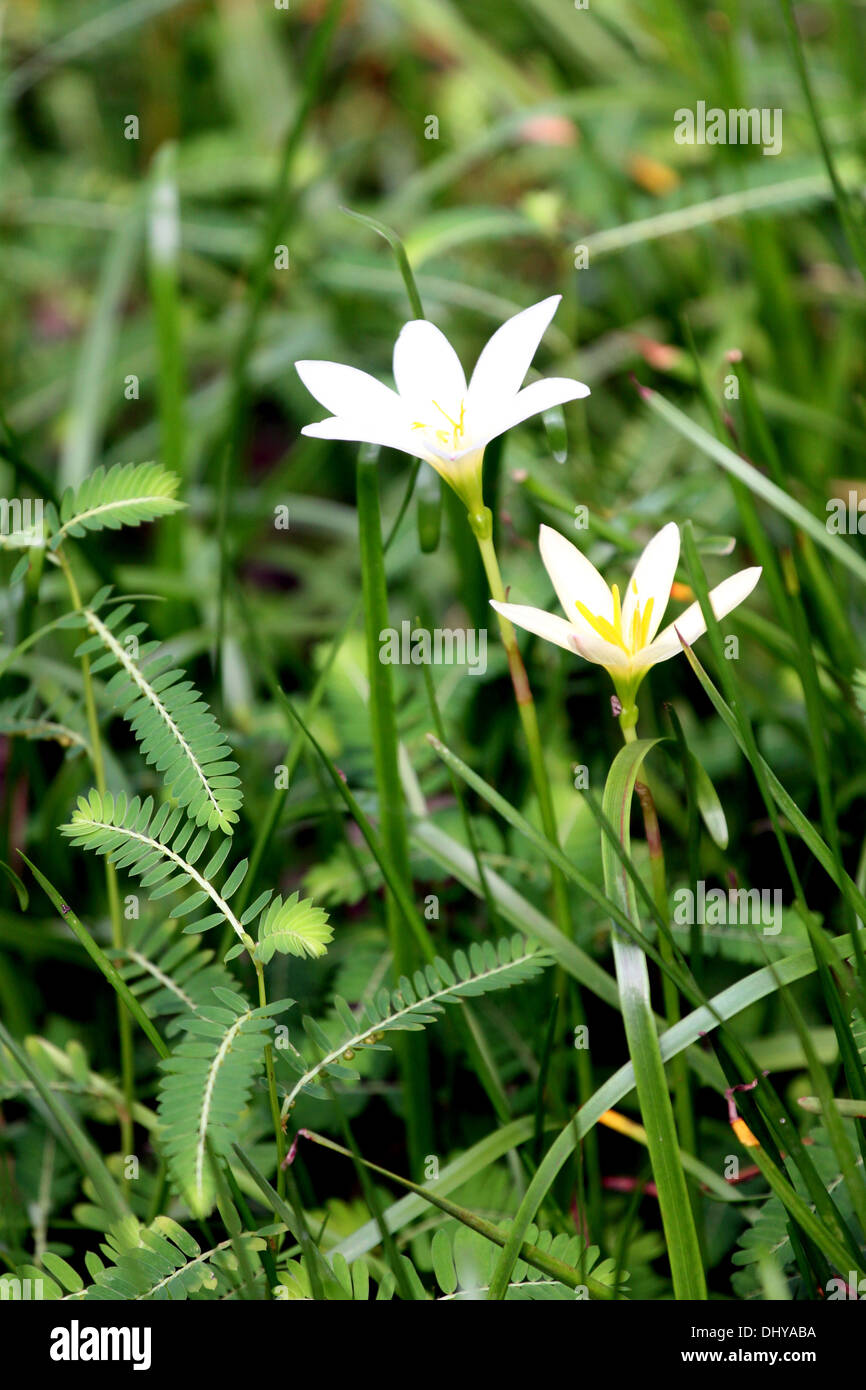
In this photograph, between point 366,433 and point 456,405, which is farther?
point 456,405

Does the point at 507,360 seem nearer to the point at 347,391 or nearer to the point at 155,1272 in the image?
the point at 347,391

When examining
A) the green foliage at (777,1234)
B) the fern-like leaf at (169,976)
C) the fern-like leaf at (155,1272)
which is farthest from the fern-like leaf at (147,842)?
the green foliage at (777,1234)

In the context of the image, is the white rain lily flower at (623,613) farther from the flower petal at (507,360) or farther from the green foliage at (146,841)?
the green foliage at (146,841)

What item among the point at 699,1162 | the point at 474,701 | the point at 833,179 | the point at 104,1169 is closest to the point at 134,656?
the point at 104,1169

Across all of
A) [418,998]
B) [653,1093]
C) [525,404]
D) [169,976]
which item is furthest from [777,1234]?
[525,404]

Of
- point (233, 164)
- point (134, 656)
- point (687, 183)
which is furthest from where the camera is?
A: point (233, 164)

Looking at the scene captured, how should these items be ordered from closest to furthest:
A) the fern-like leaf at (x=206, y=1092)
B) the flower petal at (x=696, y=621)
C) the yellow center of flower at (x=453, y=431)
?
the fern-like leaf at (x=206, y=1092) < the flower petal at (x=696, y=621) < the yellow center of flower at (x=453, y=431)
